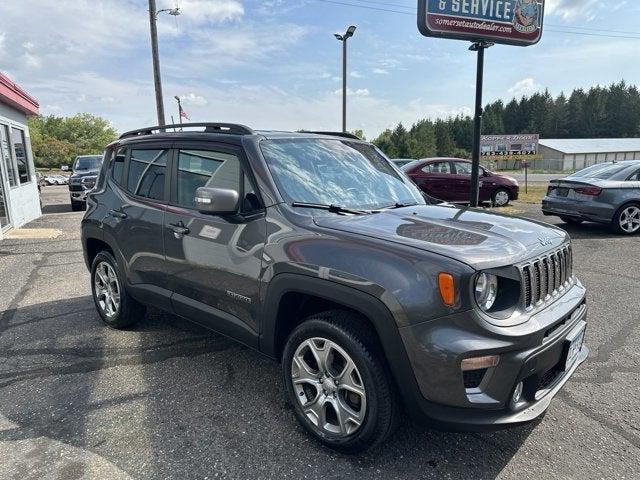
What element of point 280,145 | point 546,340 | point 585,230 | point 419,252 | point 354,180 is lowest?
point 585,230

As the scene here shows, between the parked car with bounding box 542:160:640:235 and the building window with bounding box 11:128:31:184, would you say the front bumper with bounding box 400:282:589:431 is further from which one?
the building window with bounding box 11:128:31:184

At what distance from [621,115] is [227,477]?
387ft

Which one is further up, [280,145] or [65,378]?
[280,145]

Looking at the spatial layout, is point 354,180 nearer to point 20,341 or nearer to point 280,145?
point 280,145

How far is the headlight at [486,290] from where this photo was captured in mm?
2199

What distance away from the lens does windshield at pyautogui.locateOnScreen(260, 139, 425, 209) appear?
3.06 meters

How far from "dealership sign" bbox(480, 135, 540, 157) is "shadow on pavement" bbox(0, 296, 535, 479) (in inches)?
821

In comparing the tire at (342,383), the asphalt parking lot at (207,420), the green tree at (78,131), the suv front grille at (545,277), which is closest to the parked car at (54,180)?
the asphalt parking lot at (207,420)

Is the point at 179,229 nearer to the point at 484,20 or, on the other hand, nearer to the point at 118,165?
the point at 118,165

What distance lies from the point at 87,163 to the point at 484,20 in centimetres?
1394

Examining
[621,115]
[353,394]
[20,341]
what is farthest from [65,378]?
[621,115]

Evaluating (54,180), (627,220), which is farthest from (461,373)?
(54,180)

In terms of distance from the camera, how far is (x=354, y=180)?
11.2 ft

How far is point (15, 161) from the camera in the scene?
12266 millimetres
